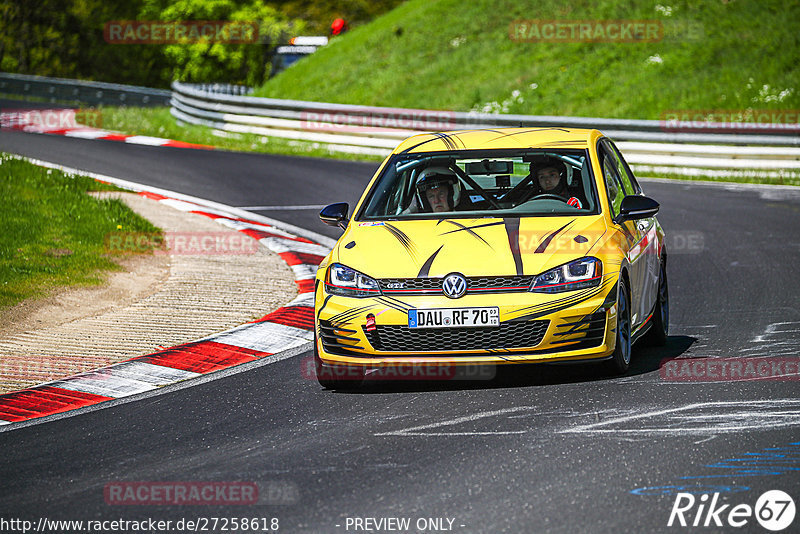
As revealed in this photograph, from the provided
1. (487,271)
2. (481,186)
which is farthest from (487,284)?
(481,186)

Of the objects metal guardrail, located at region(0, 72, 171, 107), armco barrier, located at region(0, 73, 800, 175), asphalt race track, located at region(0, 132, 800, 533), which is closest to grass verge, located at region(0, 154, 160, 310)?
asphalt race track, located at region(0, 132, 800, 533)

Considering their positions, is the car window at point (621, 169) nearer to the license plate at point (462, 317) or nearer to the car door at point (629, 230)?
the car door at point (629, 230)

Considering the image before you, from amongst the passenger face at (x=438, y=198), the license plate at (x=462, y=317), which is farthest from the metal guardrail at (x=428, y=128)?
the license plate at (x=462, y=317)

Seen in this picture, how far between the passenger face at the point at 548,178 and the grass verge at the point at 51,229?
4.92 metres

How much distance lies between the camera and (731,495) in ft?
16.9

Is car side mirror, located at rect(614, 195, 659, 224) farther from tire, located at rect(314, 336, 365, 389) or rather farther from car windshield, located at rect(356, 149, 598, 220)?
tire, located at rect(314, 336, 365, 389)

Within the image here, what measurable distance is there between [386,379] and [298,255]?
Answer: 19.0 ft

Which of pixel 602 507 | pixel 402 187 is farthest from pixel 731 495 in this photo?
pixel 402 187

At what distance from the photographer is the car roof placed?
8.60 metres

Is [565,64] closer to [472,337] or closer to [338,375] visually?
[338,375]

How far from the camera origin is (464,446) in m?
6.13

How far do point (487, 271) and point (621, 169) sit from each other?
8.07ft

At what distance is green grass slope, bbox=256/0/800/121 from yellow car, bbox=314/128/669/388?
1973 centimetres

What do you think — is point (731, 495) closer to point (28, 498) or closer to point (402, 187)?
point (28, 498)
